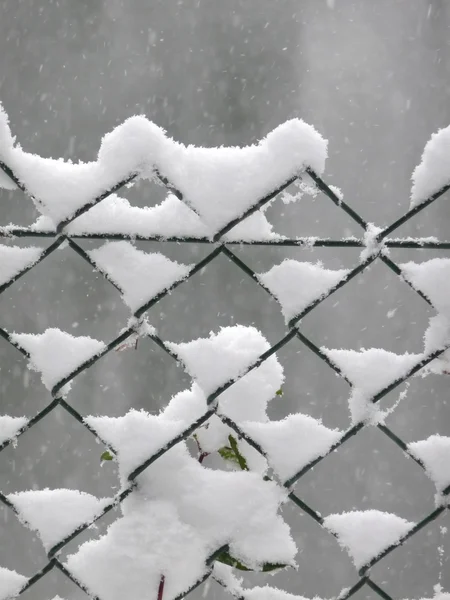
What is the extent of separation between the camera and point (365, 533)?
56 centimetres

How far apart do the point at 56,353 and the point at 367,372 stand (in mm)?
268

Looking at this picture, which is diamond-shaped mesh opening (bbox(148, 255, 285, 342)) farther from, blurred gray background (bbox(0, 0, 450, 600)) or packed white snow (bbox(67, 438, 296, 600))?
packed white snow (bbox(67, 438, 296, 600))

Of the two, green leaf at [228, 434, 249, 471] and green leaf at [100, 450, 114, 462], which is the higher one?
green leaf at [228, 434, 249, 471]

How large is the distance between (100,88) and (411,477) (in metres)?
5.02

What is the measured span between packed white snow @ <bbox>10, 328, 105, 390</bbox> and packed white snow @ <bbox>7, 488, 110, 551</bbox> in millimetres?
110

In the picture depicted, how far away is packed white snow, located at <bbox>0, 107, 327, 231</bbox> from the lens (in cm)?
50

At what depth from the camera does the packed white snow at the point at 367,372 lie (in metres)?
0.53

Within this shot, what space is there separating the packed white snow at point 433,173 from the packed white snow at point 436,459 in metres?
0.22

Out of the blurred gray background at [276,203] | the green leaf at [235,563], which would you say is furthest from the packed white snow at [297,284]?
the blurred gray background at [276,203]

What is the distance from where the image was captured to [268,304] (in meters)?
6.11

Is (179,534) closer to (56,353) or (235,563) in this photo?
(235,563)

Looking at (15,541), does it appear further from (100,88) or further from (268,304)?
(100,88)

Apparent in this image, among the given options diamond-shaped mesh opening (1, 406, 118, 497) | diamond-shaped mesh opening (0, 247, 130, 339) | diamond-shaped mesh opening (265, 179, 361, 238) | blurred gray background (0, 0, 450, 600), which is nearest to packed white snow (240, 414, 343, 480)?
blurred gray background (0, 0, 450, 600)

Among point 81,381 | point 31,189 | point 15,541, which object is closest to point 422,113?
point 81,381
